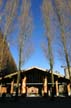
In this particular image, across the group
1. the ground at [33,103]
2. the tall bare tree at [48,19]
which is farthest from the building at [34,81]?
the ground at [33,103]

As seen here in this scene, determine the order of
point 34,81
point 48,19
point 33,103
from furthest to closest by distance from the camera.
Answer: point 34,81, point 48,19, point 33,103

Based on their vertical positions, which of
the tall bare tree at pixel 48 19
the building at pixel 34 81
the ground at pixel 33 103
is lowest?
the ground at pixel 33 103

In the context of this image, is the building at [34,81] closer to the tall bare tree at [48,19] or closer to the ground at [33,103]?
the tall bare tree at [48,19]

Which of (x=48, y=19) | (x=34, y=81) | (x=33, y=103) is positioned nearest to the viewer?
(x=33, y=103)

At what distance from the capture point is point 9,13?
23.9 meters

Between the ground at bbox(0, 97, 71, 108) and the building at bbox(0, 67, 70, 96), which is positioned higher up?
the building at bbox(0, 67, 70, 96)

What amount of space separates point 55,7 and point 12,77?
1165 cm

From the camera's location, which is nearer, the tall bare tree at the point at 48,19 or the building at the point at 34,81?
the tall bare tree at the point at 48,19

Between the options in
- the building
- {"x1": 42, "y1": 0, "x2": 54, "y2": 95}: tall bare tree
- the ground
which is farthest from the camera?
the building

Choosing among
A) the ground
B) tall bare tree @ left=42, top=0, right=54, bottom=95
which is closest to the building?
tall bare tree @ left=42, top=0, right=54, bottom=95

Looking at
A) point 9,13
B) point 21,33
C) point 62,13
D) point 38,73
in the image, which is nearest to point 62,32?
point 62,13

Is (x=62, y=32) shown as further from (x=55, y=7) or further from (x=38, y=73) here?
(x=38, y=73)

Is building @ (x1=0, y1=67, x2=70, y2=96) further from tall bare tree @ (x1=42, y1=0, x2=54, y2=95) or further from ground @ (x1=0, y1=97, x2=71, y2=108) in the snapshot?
ground @ (x1=0, y1=97, x2=71, y2=108)

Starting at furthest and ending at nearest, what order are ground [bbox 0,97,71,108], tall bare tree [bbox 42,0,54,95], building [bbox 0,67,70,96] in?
building [bbox 0,67,70,96]
tall bare tree [bbox 42,0,54,95]
ground [bbox 0,97,71,108]
